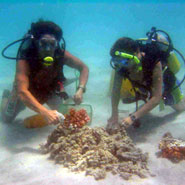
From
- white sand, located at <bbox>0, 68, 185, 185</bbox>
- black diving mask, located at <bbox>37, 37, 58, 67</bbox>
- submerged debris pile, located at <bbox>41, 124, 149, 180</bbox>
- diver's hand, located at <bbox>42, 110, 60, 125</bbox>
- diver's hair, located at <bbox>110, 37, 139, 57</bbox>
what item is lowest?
white sand, located at <bbox>0, 68, 185, 185</bbox>

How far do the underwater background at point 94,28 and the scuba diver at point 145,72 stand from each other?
0.99m

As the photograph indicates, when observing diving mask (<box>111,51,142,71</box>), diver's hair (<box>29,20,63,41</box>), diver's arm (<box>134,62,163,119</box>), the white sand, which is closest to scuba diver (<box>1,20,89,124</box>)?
diver's hair (<box>29,20,63,41</box>)

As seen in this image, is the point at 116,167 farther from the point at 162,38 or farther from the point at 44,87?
the point at 162,38

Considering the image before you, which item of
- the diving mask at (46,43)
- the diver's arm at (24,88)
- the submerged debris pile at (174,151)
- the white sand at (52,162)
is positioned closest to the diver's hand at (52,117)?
the diver's arm at (24,88)

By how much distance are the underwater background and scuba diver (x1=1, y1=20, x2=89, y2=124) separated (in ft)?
4.04

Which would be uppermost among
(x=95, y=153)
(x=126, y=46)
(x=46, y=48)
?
(x=126, y=46)

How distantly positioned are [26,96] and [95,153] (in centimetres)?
184

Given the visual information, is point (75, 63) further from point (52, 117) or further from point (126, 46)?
point (52, 117)

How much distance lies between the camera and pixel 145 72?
4.68m

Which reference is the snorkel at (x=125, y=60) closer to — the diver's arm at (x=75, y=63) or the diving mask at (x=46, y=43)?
the diver's arm at (x=75, y=63)

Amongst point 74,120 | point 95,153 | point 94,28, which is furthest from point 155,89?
point 94,28

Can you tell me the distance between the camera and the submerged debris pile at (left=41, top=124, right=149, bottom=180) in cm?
315

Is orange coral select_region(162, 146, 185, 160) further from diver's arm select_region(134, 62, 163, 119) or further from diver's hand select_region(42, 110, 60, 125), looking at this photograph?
diver's hand select_region(42, 110, 60, 125)

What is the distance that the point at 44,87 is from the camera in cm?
539
